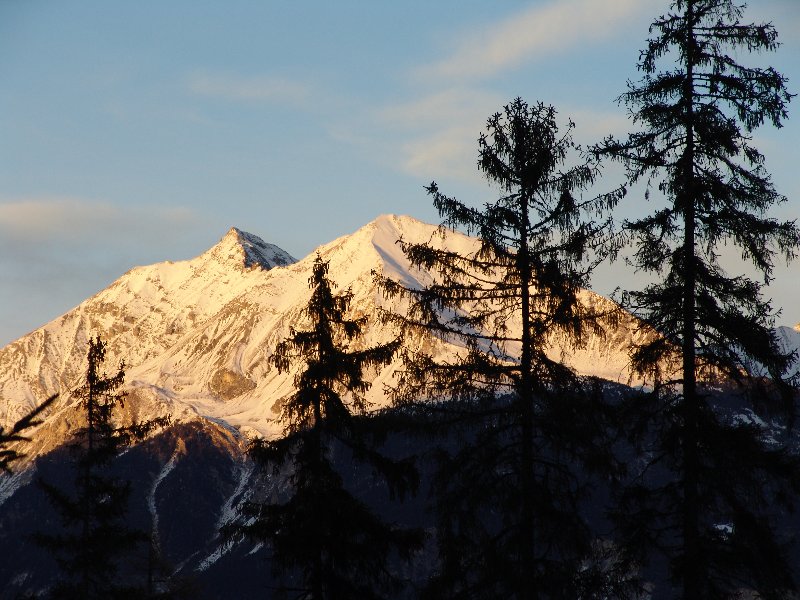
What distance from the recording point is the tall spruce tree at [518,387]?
1056 inches

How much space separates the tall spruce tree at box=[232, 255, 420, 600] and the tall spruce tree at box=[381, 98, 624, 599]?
9.44 feet

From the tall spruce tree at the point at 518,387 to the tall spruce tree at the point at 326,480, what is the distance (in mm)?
2876

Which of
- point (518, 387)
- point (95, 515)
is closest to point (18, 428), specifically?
point (518, 387)

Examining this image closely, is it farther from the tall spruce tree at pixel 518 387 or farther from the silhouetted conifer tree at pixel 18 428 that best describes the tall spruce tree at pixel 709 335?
the silhouetted conifer tree at pixel 18 428

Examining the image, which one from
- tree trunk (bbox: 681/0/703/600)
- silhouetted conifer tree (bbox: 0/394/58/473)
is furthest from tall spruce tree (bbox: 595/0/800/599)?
silhouetted conifer tree (bbox: 0/394/58/473)

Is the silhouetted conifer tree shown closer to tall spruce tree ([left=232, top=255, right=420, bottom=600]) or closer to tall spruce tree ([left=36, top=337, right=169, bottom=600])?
tall spruce tree ([left=232, top=255, right=420, bottom=600])

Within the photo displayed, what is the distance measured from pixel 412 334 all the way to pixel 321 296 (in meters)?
5.02

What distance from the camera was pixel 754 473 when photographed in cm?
2589

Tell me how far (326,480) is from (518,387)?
21.4 feet

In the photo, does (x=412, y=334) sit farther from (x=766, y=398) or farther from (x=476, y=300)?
(x=766, y=398)

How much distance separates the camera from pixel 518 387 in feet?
90.2

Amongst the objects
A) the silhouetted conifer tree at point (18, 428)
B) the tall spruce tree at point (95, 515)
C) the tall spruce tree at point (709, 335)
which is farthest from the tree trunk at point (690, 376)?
the tall spruce tree at point (95, 515)

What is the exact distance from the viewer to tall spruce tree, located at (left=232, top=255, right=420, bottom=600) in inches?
1204

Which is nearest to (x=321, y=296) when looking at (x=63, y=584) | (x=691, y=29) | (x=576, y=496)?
(x=576, y=496)
